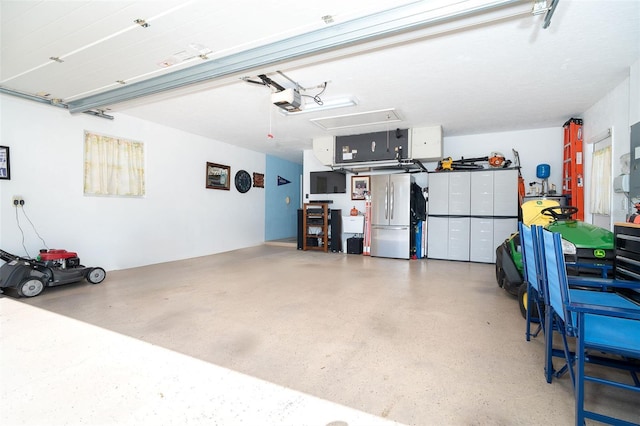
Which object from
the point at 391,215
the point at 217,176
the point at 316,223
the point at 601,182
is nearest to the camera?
the point at 601,182

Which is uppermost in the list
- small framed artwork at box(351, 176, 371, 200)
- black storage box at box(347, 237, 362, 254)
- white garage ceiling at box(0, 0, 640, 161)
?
white garage ceiling at box(0, 0, 640, 161)

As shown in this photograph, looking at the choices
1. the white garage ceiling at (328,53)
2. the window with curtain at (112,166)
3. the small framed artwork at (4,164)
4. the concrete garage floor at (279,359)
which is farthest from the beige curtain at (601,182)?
the small framed artwork at (4,164)

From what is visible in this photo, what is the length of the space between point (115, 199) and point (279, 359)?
4.77 m

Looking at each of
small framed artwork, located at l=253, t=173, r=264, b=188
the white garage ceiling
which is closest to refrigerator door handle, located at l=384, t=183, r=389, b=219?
the white garage ceiling

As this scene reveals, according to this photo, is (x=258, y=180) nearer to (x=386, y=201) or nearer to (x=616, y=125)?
(x=386, y=201)

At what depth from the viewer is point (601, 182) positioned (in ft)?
14.3

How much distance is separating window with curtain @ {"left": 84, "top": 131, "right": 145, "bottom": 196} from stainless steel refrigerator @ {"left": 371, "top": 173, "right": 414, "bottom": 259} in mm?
4991

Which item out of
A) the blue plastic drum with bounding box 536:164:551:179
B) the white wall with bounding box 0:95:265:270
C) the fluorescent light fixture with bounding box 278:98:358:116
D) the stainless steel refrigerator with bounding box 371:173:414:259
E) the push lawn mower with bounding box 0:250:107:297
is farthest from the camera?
the stainless steel refrigerator with bounding box 371:173:414:259

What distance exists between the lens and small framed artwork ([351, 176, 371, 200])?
25.6 ft

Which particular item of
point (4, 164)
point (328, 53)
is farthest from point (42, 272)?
point (328, 53)

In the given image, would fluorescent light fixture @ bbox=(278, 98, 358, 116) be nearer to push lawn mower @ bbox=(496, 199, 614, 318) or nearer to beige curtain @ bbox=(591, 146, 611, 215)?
push lawn mower @ bbox=(496, 199, 614, 318)

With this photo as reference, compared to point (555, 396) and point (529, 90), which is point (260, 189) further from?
point (555, 396)

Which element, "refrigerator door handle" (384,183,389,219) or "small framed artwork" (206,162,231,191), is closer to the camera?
"refrigerator door handle" (384,183,389,219)

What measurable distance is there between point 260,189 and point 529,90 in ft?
22.1
